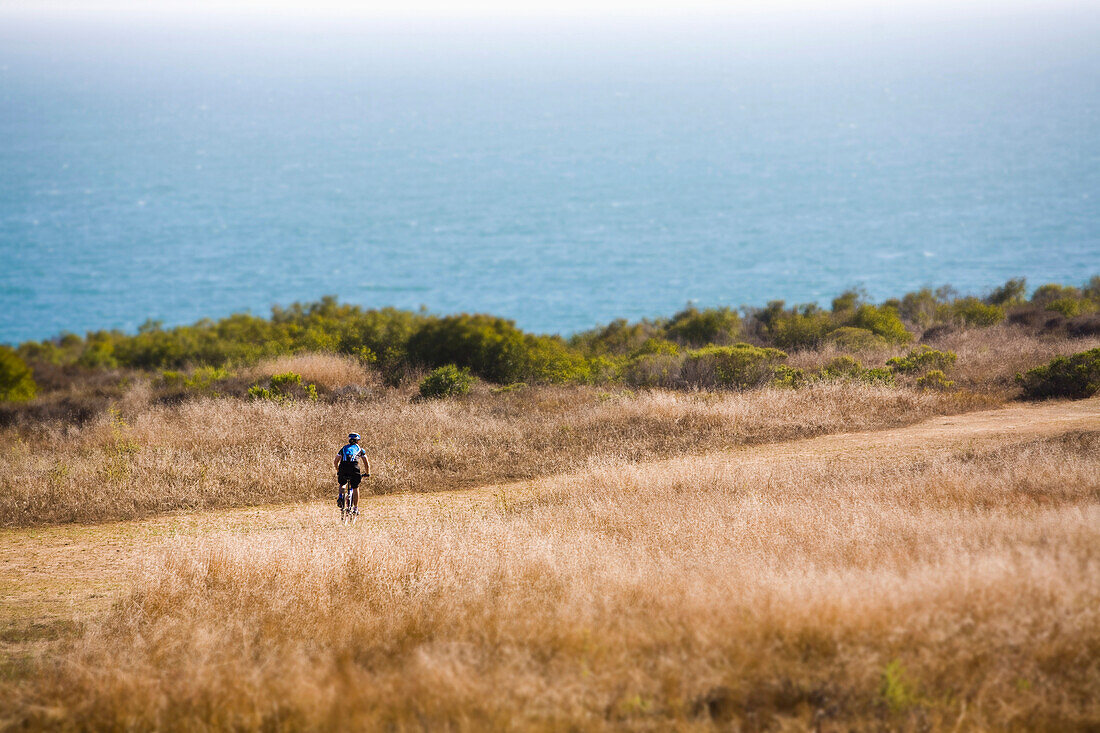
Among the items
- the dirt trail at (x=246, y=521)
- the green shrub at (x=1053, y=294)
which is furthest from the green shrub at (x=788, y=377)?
the green shrub at (x=1053, y=294)

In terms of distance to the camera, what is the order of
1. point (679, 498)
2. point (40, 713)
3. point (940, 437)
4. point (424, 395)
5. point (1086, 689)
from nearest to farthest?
point (1086, 689) < point (40, 713) < point (679, 498) < point (940, 437) < point (424, 395)

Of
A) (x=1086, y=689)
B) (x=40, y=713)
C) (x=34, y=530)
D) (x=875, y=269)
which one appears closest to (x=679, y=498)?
(x=1086, y=689)

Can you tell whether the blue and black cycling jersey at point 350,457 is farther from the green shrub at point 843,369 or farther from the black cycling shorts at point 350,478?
the green shrub at point 843,369

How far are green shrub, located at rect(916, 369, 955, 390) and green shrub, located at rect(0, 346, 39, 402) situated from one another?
A: 27.1 m

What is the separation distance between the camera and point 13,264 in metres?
124

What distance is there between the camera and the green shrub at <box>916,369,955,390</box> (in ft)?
65.7

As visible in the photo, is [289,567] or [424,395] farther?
[424,395]

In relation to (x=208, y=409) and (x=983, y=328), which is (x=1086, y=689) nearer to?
(x=208, y=409)

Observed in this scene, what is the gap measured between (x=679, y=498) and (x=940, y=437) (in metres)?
6.22

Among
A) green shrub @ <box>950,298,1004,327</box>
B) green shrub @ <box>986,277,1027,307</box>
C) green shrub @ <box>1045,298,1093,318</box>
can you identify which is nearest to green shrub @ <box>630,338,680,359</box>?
green shrub @ <box>950,298,1004,327</box>

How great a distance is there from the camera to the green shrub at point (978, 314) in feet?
102

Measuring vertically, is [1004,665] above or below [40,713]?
above

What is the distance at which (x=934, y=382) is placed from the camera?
20.2m

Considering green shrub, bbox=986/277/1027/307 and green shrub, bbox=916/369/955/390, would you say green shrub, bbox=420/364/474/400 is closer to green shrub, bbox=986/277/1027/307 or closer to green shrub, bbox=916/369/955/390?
green shrub, bbox=916/369/955/390
